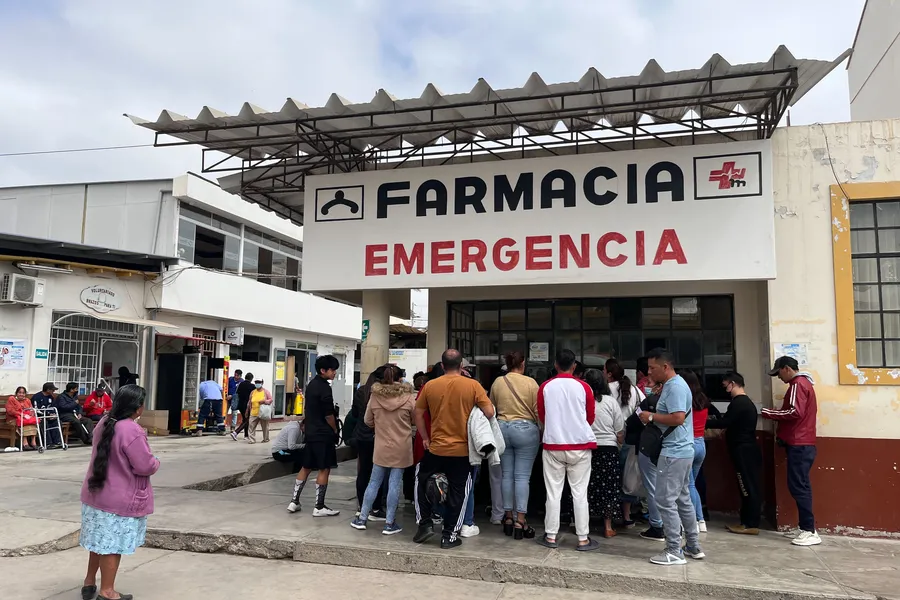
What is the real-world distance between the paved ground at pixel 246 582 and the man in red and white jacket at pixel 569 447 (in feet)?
2.76

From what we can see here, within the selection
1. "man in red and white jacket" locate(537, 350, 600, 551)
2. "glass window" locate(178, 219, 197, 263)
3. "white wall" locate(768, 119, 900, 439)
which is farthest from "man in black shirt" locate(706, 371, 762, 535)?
"glass window" locate(178, 219, 197, 263)

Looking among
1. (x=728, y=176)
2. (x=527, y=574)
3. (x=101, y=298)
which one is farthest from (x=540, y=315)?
(x=101, y=298)

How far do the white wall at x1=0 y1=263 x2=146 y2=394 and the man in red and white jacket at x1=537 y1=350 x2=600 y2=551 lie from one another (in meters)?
12.8

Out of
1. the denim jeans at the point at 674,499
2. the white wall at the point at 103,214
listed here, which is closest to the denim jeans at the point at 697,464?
the denim jeans at the point at 674,499

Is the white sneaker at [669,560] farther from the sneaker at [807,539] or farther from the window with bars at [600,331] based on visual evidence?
the window with bars at [600,331]

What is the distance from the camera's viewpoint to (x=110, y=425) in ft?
15.4

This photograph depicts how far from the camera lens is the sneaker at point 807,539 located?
6414 mm

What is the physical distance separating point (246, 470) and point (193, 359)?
9115 millimetres

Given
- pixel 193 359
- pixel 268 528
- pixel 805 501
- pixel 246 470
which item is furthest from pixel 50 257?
pixel 805 501

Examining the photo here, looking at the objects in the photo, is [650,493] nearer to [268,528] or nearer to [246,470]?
[268,528]

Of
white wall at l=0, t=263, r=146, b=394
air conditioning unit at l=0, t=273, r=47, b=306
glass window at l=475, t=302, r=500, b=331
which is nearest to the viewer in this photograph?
glass window at l=475, t=302, r=500, b=331

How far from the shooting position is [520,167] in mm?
7797

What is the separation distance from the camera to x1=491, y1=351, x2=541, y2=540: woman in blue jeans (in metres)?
6.44

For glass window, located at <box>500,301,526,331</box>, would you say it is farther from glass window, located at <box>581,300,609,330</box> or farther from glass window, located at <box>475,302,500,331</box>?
glass window, located at <box>581,300,609,330</box>
